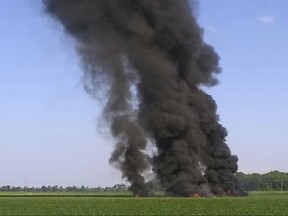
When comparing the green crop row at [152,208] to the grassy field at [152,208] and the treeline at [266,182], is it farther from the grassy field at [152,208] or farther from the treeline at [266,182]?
the treeline at [266,182]

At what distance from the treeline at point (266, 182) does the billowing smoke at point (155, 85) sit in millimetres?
67454

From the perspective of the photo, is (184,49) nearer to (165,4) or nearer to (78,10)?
(165,4)

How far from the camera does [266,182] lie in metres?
148

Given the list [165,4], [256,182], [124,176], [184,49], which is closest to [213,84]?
[184,49]

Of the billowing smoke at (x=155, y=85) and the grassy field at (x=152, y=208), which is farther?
the billowing smoke at (x=155, y=85)

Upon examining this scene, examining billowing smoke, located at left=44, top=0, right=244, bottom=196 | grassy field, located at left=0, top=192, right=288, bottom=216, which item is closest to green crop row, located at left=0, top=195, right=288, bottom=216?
grassy field, located at left=0, top=192, right=288, bottom=216

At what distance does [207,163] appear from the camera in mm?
69875

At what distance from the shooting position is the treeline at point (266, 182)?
459 ft

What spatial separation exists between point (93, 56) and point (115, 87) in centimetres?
459

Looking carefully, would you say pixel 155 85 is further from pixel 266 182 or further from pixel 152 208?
pixel 266 182

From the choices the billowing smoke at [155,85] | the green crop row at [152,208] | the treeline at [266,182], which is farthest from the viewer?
the treeline at [266,182]

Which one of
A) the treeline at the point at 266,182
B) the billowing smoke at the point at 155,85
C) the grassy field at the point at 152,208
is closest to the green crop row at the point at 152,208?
the grassy field at the point at 152,208

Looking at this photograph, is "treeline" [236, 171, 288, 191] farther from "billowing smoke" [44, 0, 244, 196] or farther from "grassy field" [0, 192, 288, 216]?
"grassy field" [0, 192, 288, 216]

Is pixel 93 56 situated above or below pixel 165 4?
below
